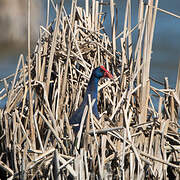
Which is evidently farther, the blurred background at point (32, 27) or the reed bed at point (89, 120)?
the blurred background at point (32, 27)

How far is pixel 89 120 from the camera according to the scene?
11.0 ft

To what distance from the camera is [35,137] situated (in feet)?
12.5

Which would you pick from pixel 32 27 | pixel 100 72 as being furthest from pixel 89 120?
pixel 32 27

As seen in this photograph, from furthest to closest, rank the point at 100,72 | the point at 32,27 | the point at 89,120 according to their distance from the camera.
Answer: the point at 32,27, the point at 100,72, the point at 89,120

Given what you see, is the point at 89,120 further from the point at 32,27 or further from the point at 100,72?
the point at 32,27

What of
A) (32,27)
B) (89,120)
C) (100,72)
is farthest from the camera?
(32,27)

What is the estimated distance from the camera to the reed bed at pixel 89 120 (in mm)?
3404

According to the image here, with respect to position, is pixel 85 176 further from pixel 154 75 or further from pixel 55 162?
pixel 154 75

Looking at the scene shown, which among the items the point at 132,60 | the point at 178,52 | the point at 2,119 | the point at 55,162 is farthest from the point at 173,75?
the point at 55,162

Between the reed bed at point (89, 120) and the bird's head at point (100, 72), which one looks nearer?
the reed bed at point (89, 120)

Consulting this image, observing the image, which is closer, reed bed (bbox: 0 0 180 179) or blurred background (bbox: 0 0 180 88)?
reed bed (bbox: 0 0 180 179)

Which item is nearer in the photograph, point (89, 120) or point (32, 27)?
point (89, 120)

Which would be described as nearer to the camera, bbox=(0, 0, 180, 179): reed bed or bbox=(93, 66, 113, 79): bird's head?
bbox=(0, 0, 180, 179): reed bed

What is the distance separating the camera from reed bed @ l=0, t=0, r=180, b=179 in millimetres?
3404
